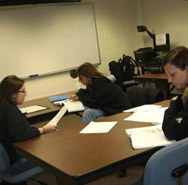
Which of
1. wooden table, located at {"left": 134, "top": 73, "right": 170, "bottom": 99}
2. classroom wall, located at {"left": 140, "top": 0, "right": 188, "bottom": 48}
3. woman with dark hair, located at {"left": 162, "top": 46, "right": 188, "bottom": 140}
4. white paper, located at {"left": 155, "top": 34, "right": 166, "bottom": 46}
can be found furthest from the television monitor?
woman with dark hair, located at {"left": 162, "top": 46, "right": 188, "bottom": 140}

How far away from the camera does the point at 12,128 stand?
2.08 meters

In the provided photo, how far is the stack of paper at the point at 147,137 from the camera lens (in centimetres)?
156

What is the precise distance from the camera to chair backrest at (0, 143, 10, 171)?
2055 mm

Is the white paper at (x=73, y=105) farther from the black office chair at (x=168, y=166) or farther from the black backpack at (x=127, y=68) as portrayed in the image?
the black backpack at (x=127, y=68)

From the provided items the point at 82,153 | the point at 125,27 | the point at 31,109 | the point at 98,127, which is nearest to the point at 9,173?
the point at 98,127

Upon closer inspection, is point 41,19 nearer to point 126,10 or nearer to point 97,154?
point 126,10

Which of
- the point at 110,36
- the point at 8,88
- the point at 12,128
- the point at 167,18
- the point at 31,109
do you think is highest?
the point at 167,18

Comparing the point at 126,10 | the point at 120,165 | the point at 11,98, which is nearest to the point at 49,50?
the point at 126,10

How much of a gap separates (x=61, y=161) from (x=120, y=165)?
0.29 meters

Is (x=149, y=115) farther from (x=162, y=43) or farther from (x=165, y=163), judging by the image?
(x=162, y=43)

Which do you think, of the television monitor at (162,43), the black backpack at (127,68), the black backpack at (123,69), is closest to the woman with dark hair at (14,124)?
the black backpack at (123,69)

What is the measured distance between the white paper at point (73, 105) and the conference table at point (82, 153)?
34.4 inches

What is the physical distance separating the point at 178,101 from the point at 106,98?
1.48 meters

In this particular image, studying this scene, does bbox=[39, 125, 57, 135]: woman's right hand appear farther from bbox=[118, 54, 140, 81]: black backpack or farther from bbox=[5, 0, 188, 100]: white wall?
bbox=[118, 54, 140, 81]: black backpack
